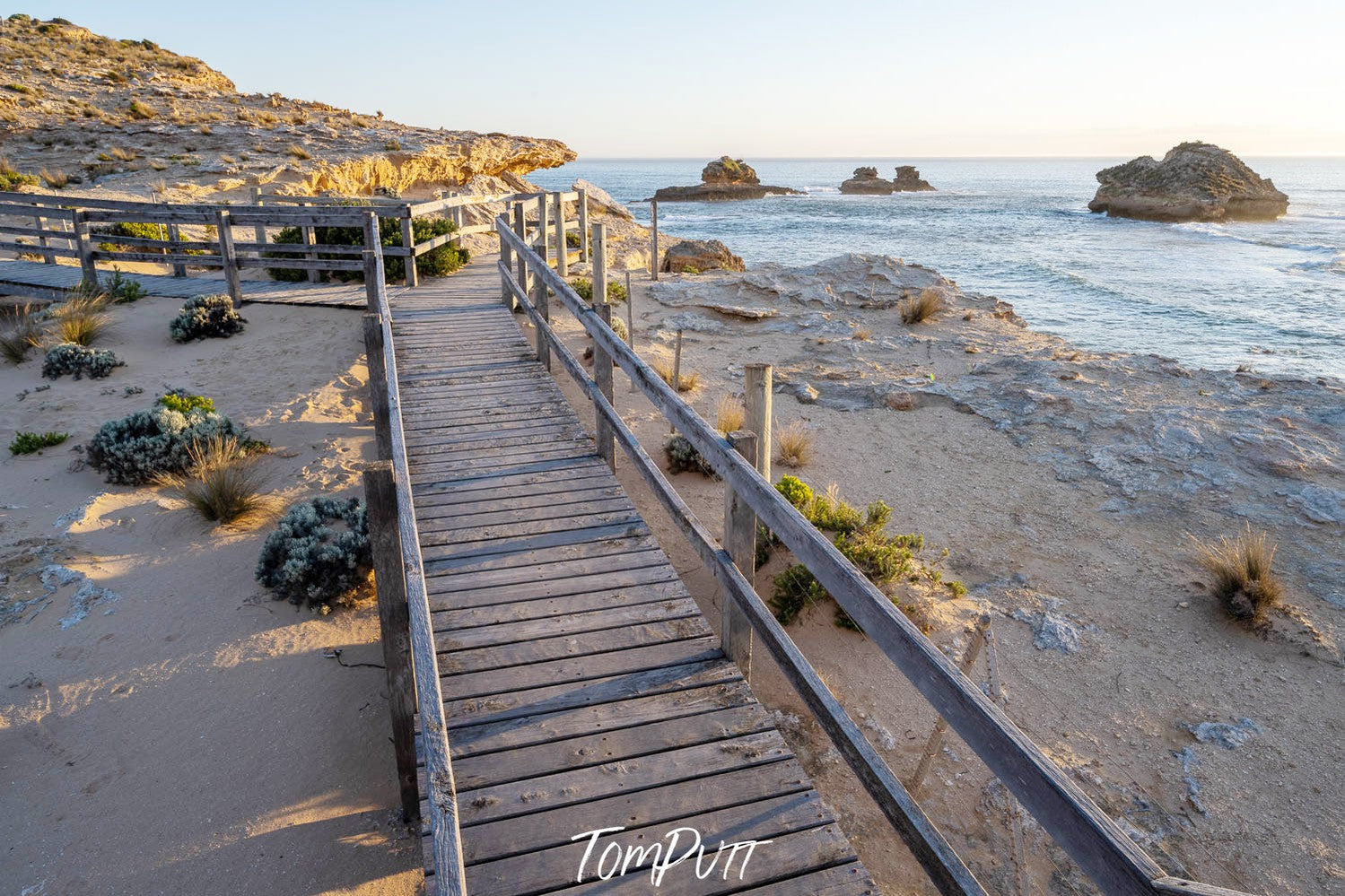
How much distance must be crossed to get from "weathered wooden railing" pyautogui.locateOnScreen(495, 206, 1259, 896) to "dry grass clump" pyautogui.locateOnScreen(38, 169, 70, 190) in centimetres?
2592

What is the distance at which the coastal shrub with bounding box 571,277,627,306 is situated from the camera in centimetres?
1636

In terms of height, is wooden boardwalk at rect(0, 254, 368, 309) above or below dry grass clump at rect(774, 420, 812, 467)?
above

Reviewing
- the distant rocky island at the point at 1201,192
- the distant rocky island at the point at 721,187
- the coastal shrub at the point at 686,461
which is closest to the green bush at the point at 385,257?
the coastal shrub at the point at 686,461

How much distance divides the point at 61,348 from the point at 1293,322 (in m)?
30.3

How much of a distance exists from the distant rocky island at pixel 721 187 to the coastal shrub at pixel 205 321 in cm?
7747

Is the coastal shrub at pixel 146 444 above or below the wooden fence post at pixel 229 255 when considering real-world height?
below

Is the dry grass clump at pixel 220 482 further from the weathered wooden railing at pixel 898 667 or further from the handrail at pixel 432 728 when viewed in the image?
the weathered wooden railing at pixel 898 667

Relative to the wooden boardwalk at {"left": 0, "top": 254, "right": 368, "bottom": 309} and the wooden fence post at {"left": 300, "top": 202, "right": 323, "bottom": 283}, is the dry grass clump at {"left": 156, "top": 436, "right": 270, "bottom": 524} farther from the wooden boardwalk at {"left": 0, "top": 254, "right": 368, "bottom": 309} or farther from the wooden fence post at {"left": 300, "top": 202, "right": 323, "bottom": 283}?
the wooden fence post at {"left": 300, "top": 202, "right": 323, "bottom": 283}

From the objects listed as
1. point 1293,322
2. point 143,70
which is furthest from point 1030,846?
point 143,70

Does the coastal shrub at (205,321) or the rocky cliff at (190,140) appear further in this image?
→ the rocky cliff at (190,140)

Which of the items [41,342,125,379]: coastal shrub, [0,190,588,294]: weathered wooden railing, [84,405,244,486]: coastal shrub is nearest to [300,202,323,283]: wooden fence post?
[0,190,588,294]: weathered wooden railing

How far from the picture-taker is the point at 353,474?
8.55 metres

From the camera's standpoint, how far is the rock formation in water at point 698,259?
83.9ft

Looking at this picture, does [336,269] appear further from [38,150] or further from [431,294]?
[38,150]
